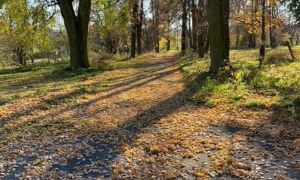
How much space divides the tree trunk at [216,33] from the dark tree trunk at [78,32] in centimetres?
921

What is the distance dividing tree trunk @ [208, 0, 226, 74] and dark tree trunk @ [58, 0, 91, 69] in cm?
921

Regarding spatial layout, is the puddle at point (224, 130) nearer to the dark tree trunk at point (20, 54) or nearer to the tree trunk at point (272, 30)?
the tree trunk at point (272, 30)

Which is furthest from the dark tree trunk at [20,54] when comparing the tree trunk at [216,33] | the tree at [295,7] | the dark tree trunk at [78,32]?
the tree trunk at [216,33]

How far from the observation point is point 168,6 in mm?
34562

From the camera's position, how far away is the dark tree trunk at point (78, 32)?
23031mm

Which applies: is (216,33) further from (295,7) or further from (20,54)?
(20,54)

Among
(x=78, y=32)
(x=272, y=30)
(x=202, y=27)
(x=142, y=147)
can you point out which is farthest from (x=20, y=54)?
(x=142, y=147)

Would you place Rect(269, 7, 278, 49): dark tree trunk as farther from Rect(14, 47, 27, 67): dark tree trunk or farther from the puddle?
Rect(14, 47, 27, 67): dark tree trunk

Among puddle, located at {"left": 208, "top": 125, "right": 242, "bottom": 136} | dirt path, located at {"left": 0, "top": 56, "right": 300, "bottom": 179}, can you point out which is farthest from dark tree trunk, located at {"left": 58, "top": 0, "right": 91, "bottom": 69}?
puddle, located at {"left": 208, "top": 125, "right": 242, "bottom": 136}

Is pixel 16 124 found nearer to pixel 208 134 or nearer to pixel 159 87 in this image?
pixel 208 134

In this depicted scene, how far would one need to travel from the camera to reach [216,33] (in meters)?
16.1

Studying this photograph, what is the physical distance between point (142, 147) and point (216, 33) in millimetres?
9159

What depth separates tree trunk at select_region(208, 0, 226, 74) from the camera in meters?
16.0

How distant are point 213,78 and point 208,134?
697 centimetres
